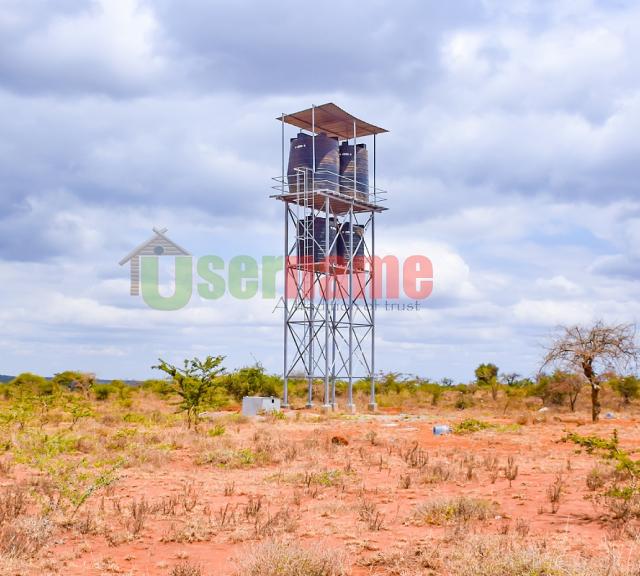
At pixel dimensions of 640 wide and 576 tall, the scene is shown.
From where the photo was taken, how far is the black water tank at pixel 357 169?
119 ft

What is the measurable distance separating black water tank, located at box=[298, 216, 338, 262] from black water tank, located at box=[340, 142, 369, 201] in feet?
7.70

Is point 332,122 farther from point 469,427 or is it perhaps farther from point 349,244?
point 469,427

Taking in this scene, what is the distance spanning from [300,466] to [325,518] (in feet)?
15.6

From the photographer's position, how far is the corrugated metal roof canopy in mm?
34594

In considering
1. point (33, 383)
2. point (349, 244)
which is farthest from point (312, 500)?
point (33, 383)

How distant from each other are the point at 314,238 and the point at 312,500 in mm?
23246

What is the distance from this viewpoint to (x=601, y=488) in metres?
12.3

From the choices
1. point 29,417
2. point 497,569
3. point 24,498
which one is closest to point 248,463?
point 24,498

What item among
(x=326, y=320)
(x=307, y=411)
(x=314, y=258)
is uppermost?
(x=314, y=258)

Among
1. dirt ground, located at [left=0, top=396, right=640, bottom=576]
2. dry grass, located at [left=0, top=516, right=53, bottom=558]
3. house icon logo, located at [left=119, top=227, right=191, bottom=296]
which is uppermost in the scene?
house icon logo, located at [left=119, top=227, right=191, bottom=296]

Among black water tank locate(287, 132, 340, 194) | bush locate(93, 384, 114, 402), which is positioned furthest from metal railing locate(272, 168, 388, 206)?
bush locate(93, 384, 114, 402)

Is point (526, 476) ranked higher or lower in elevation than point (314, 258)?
lower

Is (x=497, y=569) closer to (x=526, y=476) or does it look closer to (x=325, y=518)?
(x=325, y=518)

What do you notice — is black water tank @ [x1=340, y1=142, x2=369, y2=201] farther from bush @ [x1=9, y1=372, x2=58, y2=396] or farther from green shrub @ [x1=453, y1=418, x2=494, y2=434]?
bush @ [x1=9, y1=372, x2=58, y2=396]
